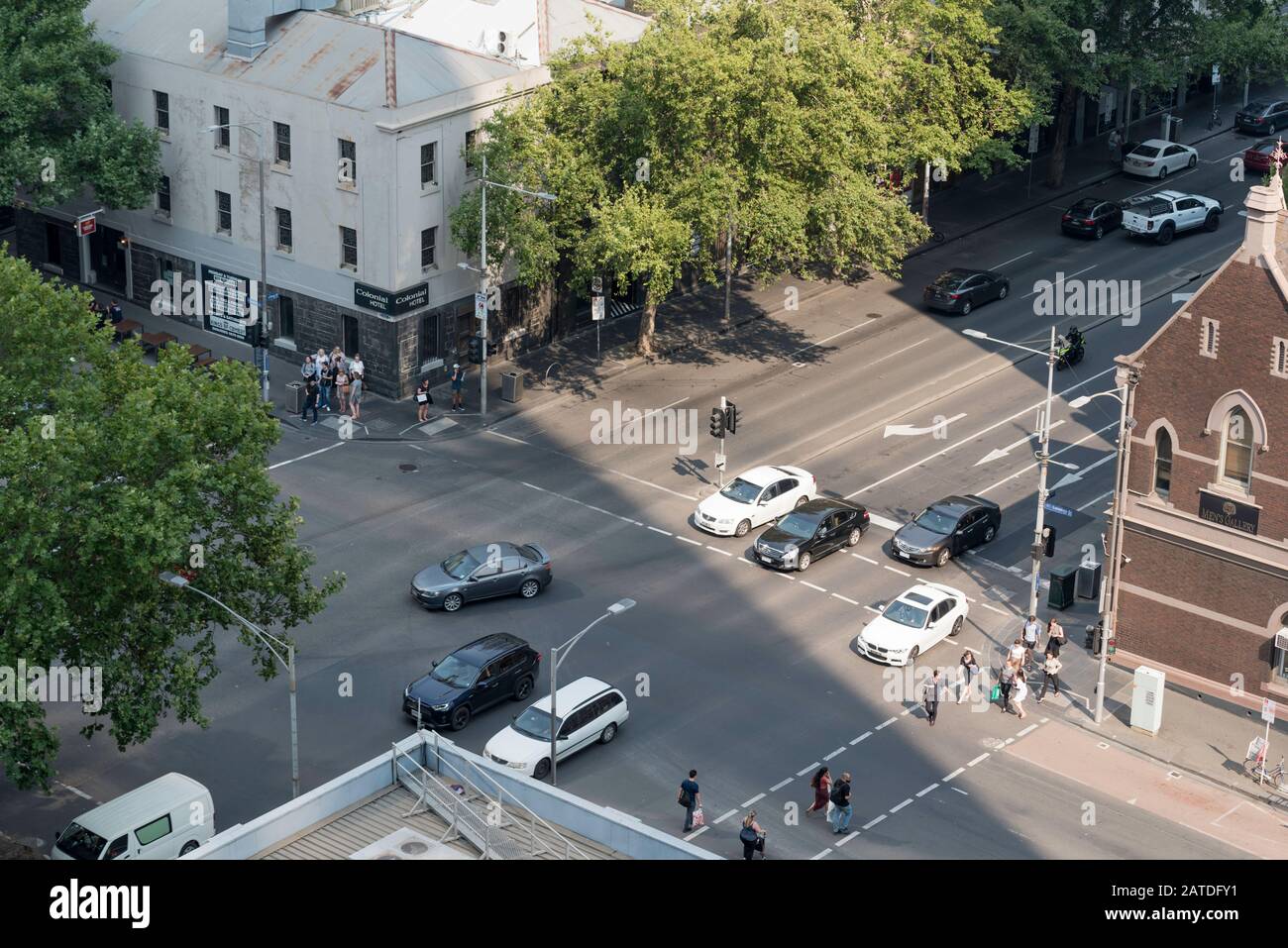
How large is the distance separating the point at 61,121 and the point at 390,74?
14097mm

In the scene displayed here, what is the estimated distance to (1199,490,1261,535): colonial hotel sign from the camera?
168 feet

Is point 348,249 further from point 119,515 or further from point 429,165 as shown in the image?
point 119,515

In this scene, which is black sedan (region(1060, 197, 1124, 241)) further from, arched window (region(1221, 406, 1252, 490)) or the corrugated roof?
arched window (region(1221, 406, 1252, 490))

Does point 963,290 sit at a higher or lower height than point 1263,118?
lower

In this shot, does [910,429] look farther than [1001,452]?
Yes

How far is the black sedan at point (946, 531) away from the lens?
5869 centimetres

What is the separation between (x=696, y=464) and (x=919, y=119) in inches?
862

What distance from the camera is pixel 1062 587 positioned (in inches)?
2234

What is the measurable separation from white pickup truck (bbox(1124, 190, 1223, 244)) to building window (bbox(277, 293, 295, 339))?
37.6 metres

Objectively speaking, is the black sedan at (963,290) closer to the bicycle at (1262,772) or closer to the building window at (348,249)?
the building window at (348,249)

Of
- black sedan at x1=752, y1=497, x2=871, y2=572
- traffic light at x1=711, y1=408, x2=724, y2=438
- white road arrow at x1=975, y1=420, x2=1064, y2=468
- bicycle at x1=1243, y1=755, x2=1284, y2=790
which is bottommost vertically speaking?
bicycle at x1=1243, y1=755, x2=1284, y2=790

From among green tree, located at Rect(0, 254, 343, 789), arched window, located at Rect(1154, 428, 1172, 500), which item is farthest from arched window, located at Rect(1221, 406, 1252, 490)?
green tree, located at Rect(0, 254, 343, 789)

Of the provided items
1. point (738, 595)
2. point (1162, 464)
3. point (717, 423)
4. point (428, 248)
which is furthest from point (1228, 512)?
point (428, 248)

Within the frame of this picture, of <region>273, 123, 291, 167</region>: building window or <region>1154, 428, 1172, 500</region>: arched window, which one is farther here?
<region>273, 123, 291, 167</region>: building window
